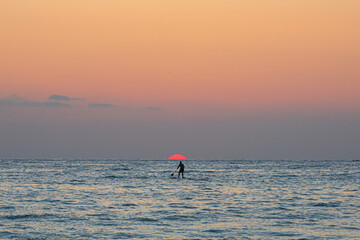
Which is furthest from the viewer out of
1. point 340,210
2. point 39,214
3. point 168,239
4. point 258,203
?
point 258,203

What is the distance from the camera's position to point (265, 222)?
2372 centimetres

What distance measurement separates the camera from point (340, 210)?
2831cm

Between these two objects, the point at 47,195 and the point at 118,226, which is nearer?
the point at 118,226

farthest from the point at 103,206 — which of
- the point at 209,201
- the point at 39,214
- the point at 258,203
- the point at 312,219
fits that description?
the point at 312,219

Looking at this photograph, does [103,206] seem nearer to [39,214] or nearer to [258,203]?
[39,214]

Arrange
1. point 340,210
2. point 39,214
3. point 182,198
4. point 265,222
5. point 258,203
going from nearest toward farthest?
point 265,222, point 39,214, point 340,210, point 258,203, point 182,198

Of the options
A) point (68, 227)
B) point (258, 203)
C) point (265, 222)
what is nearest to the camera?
point (68, 227)

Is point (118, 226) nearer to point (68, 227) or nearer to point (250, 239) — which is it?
point (68, 227)

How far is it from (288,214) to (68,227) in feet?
35.4

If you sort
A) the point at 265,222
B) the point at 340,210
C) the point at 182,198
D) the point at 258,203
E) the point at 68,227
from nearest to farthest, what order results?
1. the point at 68,227
2. the point at 265,222
3. the point at 340,210
4. the point at 258,203
5. the point at 182,198

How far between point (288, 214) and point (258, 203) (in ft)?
17.6

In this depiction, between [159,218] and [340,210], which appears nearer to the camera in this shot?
[159,218]

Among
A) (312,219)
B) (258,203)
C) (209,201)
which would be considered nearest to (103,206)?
(209,201)

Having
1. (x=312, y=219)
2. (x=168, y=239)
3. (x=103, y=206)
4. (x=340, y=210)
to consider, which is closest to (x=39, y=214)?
(x=103, y=206)
